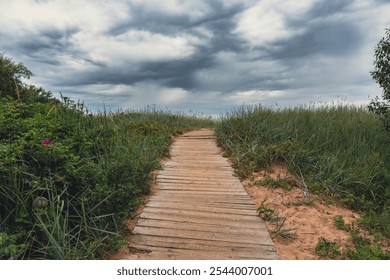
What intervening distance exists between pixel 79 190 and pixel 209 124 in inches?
483

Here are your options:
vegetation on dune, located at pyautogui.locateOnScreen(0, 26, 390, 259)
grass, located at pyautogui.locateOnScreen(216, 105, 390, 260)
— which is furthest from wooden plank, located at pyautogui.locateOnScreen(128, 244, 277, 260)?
grass, located at pyautogui.locateOnScreen(216, 105, 390, 260)

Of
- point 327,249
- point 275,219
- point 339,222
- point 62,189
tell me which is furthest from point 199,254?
point 339,222

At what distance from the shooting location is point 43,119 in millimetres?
5746

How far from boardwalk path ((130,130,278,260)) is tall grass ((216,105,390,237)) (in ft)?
3.17

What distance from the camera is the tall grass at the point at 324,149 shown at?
5.88 m

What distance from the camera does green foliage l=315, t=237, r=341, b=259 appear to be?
3.96 m

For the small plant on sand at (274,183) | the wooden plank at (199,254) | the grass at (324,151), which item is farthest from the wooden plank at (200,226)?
the grass at (324,151)

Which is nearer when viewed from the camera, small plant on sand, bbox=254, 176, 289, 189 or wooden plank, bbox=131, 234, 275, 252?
wooden plank, bbox=131, 234, 275, 252

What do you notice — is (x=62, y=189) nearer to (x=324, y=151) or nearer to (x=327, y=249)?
(x=327, y=249)

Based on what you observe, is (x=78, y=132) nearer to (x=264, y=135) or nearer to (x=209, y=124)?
(x=264, y=135)

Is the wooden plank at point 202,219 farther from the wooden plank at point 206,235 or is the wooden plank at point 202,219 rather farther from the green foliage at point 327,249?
the green foliage at point 327,249

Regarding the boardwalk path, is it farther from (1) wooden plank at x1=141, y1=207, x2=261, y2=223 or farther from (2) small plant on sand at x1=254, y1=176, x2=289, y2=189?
(2) small plant on sand at x1=254, y1=176, x2=289, y2=189

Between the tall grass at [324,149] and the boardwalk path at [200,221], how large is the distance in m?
0.97
